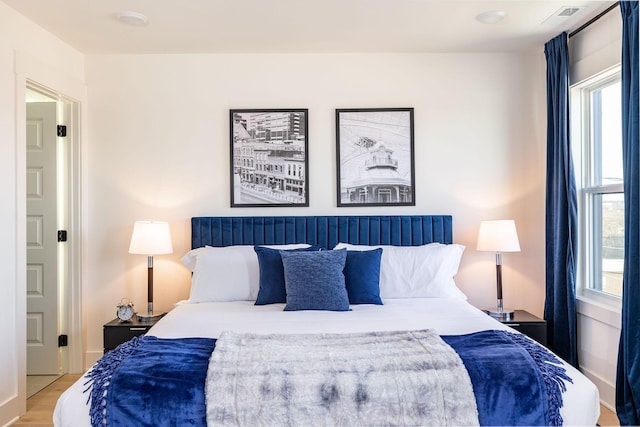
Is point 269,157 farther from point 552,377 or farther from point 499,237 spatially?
point 552,377

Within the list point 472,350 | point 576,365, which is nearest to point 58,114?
point 472,350

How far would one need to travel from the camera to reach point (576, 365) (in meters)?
3.55

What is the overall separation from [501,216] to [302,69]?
2087 millimetres

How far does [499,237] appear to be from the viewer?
Result: 366 centimetres

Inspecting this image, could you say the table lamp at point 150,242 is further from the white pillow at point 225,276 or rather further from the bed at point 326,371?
the bed at point 326,371

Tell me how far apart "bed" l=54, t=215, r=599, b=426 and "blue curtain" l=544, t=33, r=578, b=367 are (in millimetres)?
953

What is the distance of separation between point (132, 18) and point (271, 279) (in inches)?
79.4

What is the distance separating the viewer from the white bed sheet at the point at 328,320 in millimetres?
2623

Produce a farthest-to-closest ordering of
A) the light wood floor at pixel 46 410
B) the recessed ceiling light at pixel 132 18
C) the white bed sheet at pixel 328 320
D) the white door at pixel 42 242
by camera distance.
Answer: the white door at pixel 42 242 < the recessed ceiling light at pixel 132 18 < the light wood floor at pixel 46 410 < the white bed sheet at pixel 328 320

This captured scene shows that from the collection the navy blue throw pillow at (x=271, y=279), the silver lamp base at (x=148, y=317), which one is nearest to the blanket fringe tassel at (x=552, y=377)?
the navy blue throw pillow at (x=271, y=279)

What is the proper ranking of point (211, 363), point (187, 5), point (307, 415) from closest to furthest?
point (307, 415) < point (211, 363) < point (187, 5)

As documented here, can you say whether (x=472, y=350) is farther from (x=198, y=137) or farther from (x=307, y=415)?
(x=198, y=137)

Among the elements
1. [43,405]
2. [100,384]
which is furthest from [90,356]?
[100,384]

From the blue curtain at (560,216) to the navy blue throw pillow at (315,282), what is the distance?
168cm
